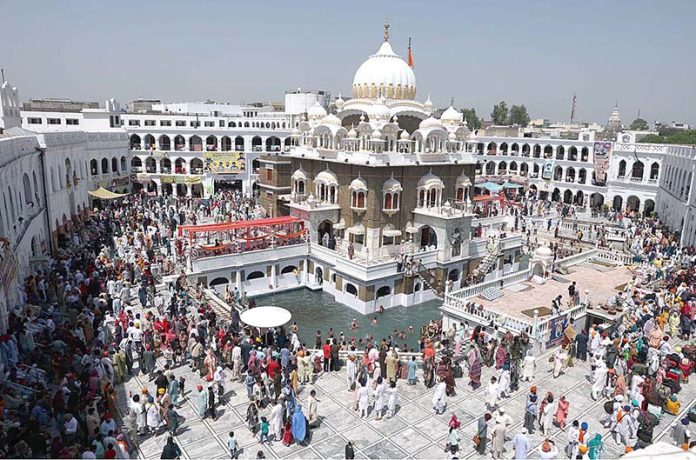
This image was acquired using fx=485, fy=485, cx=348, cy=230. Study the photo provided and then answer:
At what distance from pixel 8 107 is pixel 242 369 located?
3299cm

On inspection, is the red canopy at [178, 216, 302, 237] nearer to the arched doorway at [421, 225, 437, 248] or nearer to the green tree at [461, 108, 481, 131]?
the arched doorway at [421, 225, 437, 248]

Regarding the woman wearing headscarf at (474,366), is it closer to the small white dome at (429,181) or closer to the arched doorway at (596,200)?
the small white dome at (429,181)

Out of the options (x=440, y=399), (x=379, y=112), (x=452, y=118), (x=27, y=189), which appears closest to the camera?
(x=440, y=399)

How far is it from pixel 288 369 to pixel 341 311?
38.5ft

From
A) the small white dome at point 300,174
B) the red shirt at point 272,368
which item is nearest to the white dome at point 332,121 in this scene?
the small white dome at point 300,174

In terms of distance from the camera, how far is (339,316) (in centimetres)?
2630

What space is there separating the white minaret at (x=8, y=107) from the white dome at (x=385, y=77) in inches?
999

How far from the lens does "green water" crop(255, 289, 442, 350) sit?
79.4ft

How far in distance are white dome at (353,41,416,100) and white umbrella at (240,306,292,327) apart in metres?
19.7

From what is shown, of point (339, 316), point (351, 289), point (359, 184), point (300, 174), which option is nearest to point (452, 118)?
point (359, 184)

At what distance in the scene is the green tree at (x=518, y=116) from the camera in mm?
95281

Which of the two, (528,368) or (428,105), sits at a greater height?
(428,105)

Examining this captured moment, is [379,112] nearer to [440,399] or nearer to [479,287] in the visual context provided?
[479,287]

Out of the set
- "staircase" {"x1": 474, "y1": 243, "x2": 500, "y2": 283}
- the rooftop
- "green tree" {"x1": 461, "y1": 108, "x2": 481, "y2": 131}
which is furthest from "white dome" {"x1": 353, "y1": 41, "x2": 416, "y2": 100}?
"green tree" {"x1": 461, "y1": 108, "x2": 481, "y2": 131}
